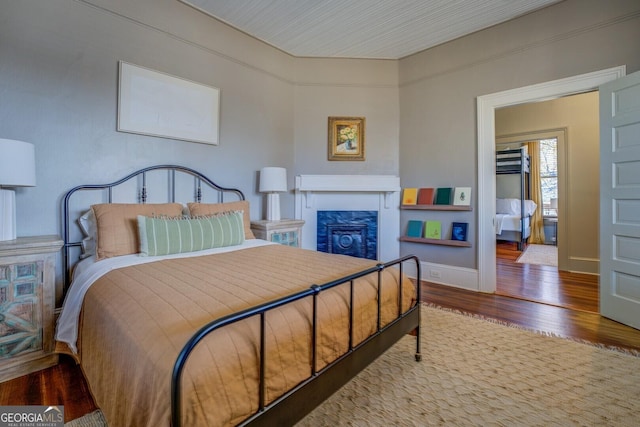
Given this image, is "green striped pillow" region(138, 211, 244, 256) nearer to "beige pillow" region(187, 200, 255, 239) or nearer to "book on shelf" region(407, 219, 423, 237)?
"beige pillow" region(187, 200, 255, 239)

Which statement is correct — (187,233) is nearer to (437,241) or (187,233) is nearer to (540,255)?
(437,241)

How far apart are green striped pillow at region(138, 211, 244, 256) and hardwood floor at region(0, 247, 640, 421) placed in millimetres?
870

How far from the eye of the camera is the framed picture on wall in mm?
3562

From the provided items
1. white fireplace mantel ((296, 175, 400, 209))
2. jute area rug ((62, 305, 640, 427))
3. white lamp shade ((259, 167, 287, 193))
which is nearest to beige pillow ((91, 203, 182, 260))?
jute area rug ((62, 305, 640, 427))

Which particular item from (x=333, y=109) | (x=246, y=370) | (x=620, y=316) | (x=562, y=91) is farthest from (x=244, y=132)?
(x=620, y=316)

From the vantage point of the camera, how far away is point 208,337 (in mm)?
928

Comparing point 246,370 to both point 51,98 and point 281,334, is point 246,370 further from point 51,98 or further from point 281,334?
point 51,98

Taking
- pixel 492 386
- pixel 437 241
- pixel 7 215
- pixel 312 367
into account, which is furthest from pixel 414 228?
pixel 7 215

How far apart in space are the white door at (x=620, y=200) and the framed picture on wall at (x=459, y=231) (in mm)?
1207

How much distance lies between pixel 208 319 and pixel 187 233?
1339 mm

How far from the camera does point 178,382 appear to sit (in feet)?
2.49

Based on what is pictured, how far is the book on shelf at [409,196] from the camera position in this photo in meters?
A: 3.96

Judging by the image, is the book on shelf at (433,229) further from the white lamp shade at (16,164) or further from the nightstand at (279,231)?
the white lamp shade at (16,164)

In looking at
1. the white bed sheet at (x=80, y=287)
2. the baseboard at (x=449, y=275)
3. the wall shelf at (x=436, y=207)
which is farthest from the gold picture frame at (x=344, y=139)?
the white bed sheet at (x=80, y=287)
